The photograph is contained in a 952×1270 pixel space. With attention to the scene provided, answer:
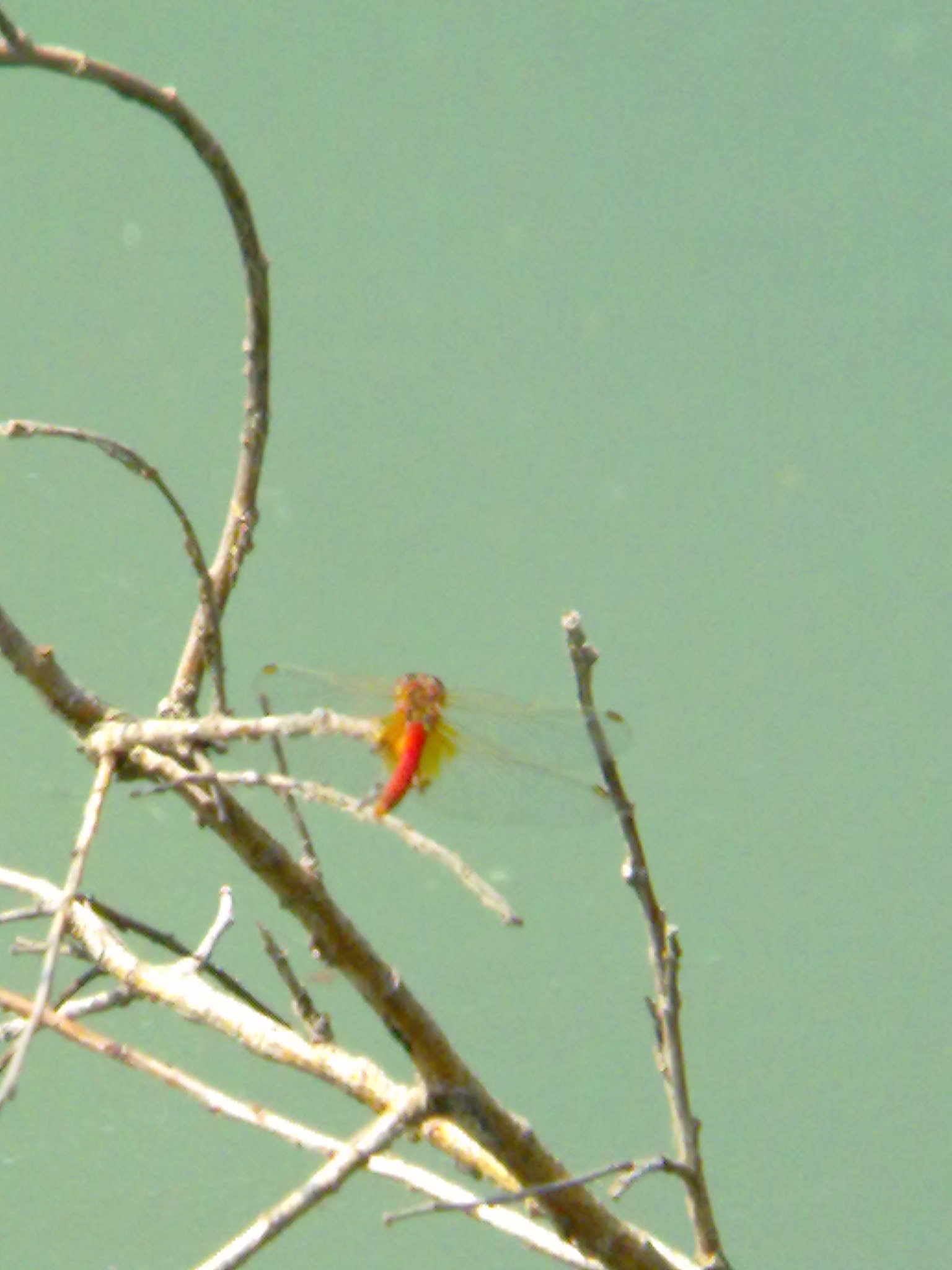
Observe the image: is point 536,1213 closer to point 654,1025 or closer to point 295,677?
point 654,1025

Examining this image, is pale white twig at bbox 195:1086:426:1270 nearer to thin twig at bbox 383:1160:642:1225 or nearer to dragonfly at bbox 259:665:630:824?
thin twig at bbox 383:1160:642:1225

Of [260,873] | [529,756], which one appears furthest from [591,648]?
[529,756]

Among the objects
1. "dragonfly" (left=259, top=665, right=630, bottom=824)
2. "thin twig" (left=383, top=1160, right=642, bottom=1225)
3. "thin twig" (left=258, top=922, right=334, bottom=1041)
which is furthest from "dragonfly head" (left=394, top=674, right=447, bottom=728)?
"thin twig" (left=383, top=1160, right=642, bottom=1225)

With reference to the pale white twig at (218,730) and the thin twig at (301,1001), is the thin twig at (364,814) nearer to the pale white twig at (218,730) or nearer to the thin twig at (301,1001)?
the pale white twig at (218,730)

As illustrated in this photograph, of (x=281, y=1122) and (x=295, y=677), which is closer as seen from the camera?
(x=281, y=1122)

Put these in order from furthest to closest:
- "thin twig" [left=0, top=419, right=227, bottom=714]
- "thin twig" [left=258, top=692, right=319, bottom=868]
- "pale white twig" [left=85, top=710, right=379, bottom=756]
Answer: "thin twig" [left=258, top=692, right=319, bottom=868]
"thin twig" [left=0, top=419, right=227, bottom=714]
"pale white twig" [left=85, top=710, right=379, bottom=756]
